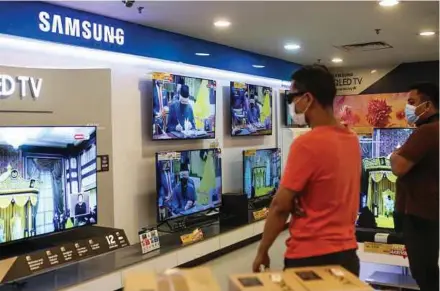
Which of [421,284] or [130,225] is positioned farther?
[130,225]

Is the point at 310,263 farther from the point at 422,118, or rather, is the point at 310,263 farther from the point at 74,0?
the point at 74,0

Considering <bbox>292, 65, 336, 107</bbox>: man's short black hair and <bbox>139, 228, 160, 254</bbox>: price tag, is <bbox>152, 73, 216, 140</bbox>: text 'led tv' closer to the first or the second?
<bbox>139, 228, 160, 254</bbox>: price tag

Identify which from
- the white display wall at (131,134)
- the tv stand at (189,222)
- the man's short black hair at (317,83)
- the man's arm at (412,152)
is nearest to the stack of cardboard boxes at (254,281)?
the man's short black hair at (317,83)

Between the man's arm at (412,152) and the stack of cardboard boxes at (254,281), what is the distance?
129 centimetres

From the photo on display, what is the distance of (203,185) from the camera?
5.71 m

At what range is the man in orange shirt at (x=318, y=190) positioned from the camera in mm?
1938

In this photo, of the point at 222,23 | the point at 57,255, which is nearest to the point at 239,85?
the point at 222,23

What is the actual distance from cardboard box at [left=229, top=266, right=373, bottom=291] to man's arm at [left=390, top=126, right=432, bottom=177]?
1282mm

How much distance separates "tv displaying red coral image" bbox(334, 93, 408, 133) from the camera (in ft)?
28.9

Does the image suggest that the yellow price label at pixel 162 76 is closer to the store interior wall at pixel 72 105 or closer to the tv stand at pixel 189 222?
the store interior wall at pixel 72 105

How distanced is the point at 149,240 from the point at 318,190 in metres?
3.01

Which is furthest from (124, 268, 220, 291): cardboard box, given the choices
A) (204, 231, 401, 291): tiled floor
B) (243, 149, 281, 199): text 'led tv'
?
(243, 149, 281, 199): text 'led tv'

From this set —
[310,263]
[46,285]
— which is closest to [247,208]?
[46,285]

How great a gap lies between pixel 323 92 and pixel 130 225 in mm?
3475
